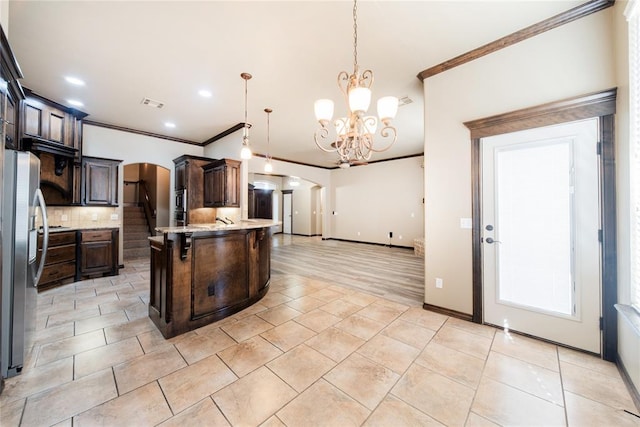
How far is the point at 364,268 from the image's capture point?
17.8ft

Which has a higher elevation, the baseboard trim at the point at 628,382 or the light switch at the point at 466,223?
the light switch at the point at 466,223

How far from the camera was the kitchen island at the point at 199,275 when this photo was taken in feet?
8.13

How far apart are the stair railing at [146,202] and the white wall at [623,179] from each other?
30.4 feet

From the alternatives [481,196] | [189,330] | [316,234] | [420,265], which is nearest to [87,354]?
[189,330]

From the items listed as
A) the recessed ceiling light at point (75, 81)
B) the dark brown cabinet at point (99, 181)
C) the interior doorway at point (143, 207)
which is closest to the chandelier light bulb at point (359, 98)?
the recessed ceiling light at point (75, 81)

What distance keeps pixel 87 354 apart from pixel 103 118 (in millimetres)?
4783

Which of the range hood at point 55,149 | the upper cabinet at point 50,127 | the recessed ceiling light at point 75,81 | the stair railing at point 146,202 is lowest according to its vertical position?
the stair railing at point 146,202

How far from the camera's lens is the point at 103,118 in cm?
488

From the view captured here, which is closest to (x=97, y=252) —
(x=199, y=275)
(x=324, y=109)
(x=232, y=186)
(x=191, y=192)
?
(x=191, y=192)

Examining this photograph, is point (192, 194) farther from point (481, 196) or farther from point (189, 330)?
point (481, 196)

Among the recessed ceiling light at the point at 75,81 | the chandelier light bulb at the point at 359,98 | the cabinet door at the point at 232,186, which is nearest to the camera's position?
the chandelier light bulb at the point at 359,98

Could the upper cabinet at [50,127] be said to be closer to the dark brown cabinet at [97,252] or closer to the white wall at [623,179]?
the dark brown cabinet at [97,252]

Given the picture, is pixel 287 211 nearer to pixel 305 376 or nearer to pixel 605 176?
pixel 305 376

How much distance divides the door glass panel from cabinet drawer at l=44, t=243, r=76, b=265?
6456 mm
